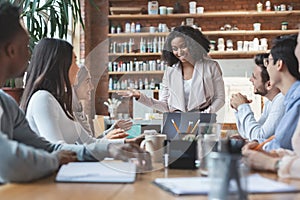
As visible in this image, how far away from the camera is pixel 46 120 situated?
193 cm

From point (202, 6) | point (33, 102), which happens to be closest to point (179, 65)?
point (33, 102)

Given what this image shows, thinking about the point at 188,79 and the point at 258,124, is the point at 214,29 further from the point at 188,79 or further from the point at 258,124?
the point at 258,124

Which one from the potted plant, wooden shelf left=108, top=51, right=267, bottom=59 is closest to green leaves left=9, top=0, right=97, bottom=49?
the potted plant

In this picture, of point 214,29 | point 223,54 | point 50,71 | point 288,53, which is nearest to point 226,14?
point 214,29

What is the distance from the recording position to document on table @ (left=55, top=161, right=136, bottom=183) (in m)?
1.27

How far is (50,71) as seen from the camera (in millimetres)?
2137

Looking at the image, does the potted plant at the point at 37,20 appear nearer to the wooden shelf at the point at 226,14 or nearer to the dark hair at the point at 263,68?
the dark hair at the point at 263,68

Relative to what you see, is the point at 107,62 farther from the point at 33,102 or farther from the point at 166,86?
the point at 33,102

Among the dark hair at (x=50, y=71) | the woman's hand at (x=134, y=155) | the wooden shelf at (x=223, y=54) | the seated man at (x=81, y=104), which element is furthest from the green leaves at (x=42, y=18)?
the wooden shelf at (x=223, y=54)

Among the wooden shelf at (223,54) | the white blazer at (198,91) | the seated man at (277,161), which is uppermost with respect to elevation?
the wooden shelf at (223,54)

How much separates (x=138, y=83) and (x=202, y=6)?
1648 mm

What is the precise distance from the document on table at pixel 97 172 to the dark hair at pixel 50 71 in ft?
2.19

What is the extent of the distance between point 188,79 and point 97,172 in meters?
1.70

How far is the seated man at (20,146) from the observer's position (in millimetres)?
1194
